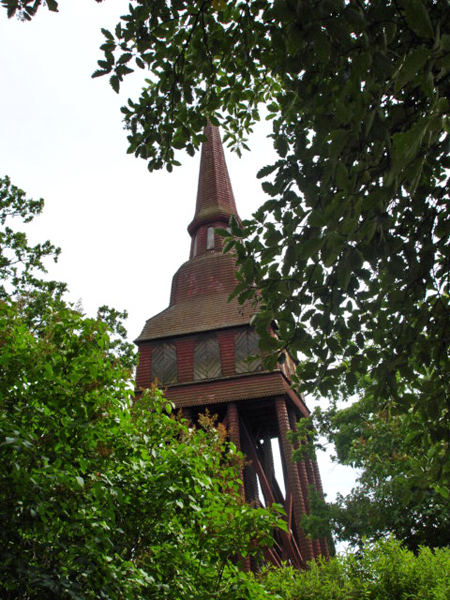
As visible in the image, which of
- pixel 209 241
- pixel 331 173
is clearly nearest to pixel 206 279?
pixel 209 241

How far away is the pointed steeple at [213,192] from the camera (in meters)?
24.5

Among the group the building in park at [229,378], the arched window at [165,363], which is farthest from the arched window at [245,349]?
the arched window at [165,363]

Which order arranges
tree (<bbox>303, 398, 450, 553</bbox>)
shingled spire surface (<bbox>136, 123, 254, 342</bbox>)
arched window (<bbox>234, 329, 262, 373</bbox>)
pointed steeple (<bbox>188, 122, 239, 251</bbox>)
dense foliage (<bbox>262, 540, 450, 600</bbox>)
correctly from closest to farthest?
dense foliage (<bbox>262, 540, 450, 600</bbox>) < tree (<bbox>303, 398, 450, 553</bbox>) < arched window (<bbox>234, 329, 262, 373</bbox>) < shingled spire surface (<bbox>136, 123, 254, 342</bbox>) < pointed steeple (<bbox>188, 122, 239, 251</bbox>)

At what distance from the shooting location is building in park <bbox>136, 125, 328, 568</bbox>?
15672 millimetres

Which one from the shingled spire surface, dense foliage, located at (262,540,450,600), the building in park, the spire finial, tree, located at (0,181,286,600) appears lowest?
dense foliage, located at (262,540,450,600)

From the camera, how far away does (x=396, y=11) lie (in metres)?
2.02

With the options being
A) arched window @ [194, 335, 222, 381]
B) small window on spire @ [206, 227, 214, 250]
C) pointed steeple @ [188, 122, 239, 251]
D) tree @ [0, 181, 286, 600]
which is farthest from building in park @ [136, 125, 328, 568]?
tree @ [0, 181, 286, 600]

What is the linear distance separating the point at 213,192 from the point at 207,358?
1187cm

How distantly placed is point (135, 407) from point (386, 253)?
3750mm

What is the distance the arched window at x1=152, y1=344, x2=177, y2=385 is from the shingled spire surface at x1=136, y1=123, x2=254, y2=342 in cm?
54

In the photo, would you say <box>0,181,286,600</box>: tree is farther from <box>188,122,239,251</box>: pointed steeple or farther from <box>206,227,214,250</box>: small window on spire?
<box>188,122,239,251</box>: pointed steeple

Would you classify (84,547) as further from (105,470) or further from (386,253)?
(386,253)

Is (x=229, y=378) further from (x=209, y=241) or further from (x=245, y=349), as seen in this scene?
(x=209, y=241)

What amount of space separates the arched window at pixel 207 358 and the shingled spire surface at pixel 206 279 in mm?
539
